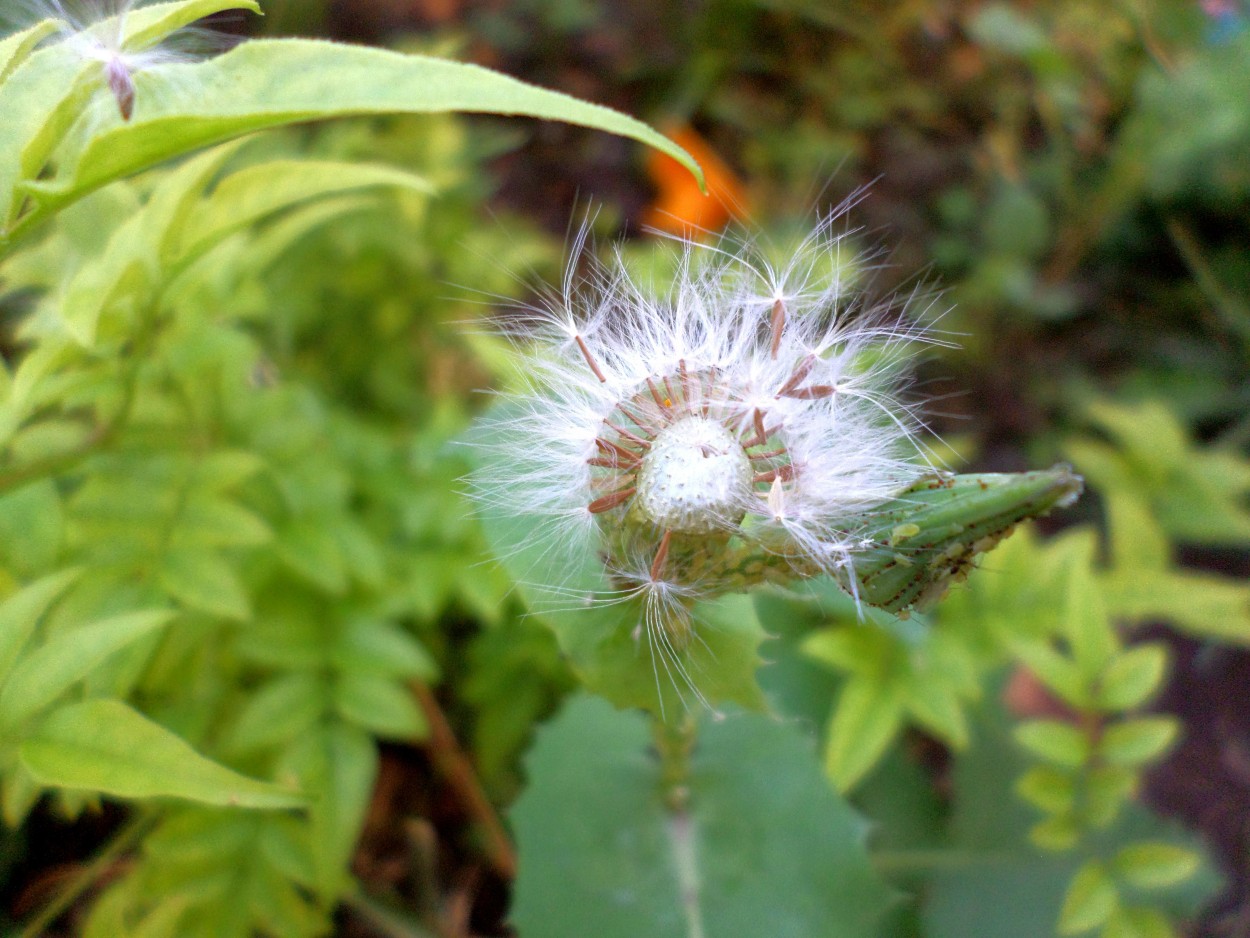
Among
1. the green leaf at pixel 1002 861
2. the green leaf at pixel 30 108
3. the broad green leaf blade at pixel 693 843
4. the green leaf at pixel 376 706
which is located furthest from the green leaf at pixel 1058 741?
the green leaf at pixel 30 108

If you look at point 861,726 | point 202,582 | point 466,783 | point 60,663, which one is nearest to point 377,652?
point 202,582

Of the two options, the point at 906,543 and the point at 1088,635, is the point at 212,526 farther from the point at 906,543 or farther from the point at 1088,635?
the point at 1088,635

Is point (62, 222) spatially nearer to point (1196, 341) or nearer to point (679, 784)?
point (679, 784)

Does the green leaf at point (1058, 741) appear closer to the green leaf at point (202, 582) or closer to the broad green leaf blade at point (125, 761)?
the broad green leaf blade at point (125, 761)

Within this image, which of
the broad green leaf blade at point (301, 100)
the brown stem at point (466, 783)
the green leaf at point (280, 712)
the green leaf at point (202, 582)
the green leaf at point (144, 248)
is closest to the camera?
the broad green leaf blade at point (301, 100)

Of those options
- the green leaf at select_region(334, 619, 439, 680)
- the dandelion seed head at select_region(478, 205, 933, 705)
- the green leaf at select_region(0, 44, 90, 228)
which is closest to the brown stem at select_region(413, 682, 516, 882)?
the green leaf at select_region(334, 619, 439, 680)

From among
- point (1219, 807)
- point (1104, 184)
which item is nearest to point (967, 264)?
point (1104, 184)
